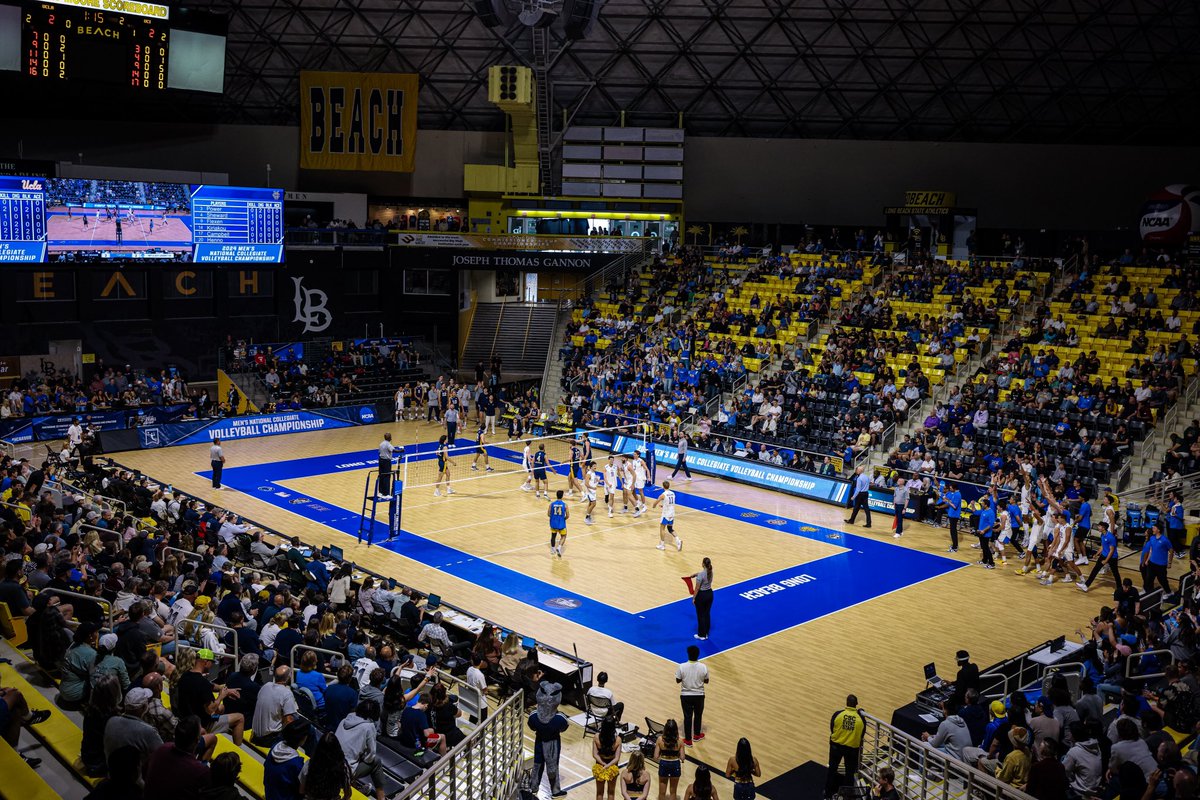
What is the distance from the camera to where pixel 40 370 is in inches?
1549

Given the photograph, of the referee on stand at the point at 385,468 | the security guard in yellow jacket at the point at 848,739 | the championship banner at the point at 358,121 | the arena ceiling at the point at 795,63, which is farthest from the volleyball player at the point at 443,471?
the championship banner at the point at 358,121

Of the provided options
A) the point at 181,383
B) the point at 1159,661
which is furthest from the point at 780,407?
the point at 181,383

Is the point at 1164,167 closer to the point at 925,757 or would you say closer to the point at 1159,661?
the point at 1159,661

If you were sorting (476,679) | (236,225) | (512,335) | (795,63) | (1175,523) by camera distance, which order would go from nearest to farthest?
(476,679), (1175,523), (236,225), (795,63), (512,335)

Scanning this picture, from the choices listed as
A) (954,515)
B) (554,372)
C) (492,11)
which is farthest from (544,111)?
(954,515)

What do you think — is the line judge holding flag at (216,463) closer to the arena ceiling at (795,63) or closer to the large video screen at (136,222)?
the large video screen at (136,222)

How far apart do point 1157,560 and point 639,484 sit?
462 inches

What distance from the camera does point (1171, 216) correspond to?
117 ft

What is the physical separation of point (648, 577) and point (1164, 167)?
34.1 metres

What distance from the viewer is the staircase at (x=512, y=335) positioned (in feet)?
155

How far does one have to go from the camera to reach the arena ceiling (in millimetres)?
41156

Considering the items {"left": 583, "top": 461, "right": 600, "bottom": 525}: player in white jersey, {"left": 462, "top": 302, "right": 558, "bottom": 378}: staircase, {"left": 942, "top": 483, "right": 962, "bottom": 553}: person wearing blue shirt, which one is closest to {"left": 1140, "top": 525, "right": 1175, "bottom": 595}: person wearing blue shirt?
{"left": 942, "top": 483, "right": 962, "bottom": 553}: person wearing blue shirt

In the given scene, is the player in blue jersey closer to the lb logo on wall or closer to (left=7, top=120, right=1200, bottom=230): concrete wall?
(left=7, top=120, right=1200, bottom=230): concrete wall

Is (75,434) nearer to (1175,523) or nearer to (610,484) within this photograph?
(610,484)
